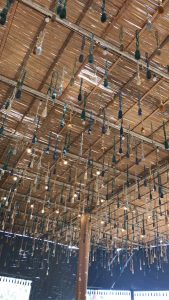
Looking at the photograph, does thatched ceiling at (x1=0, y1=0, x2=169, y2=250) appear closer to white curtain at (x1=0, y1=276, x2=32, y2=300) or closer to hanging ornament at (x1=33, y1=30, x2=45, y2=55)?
hanging ornament at (x1=33, y1=30, x2=45, y2=55)

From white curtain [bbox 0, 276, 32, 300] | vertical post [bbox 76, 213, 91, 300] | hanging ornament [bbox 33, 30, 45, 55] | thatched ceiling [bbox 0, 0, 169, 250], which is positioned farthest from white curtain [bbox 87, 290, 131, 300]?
hanging ornament [bbox 33, 30, 45, 55]

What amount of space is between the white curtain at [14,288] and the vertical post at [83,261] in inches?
242

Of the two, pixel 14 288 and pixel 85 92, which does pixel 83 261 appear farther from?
pixel 85 92

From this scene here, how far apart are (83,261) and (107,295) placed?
7698 mm

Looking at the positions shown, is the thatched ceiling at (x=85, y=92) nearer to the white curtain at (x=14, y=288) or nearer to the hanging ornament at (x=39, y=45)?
the hanging ornament at (x=39, y=45)

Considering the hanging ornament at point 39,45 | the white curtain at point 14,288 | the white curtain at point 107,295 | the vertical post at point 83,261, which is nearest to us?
the hanging ornament at point 39,45

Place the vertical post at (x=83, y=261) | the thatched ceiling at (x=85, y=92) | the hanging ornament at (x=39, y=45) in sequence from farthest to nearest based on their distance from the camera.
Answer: the vertical post at (x=83, y=261) < the thatched ceiling at (x=85, y=92) < the hanging ornament at (x=39, y=45)

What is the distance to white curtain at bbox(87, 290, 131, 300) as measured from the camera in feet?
51.5

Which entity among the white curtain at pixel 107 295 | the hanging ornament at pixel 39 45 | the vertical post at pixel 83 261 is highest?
the hanging ornament at pixel 39 45

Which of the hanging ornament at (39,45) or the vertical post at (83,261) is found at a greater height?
the hanging ornament at (39,45)

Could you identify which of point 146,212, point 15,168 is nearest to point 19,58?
point 15,168

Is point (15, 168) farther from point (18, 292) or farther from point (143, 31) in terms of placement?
point (18, 292)

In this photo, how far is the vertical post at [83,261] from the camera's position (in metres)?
9.88

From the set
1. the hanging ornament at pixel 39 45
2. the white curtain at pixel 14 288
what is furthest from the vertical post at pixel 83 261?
the hanging ornament at pixel 39 45
